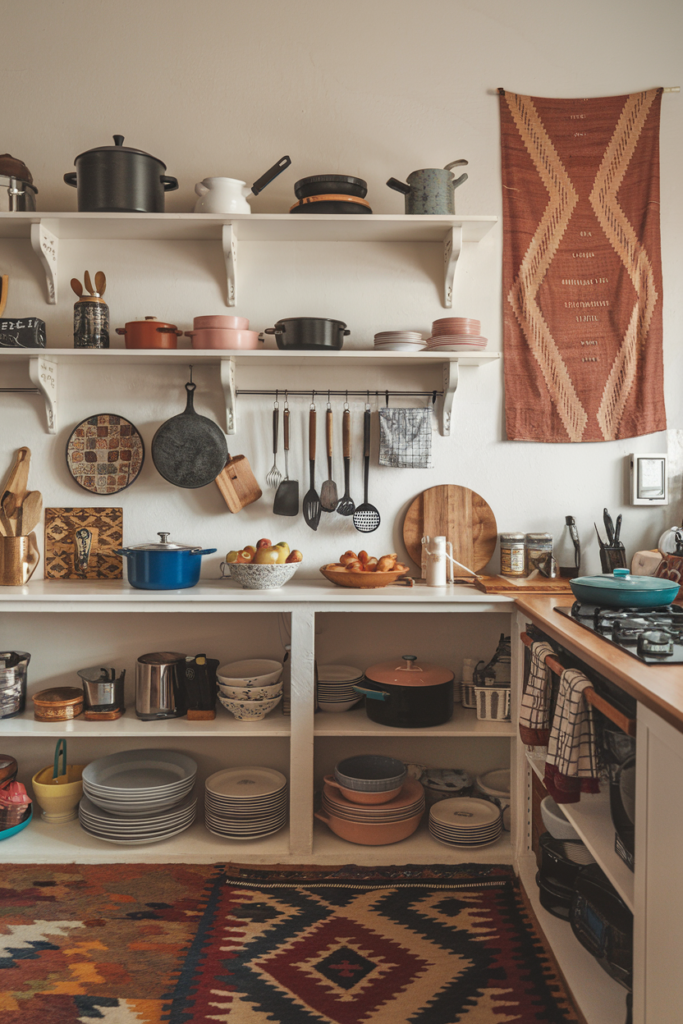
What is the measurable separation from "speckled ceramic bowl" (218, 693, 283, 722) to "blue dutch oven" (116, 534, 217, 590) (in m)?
0.42

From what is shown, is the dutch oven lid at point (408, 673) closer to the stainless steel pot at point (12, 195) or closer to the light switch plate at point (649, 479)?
the light switch plate at point (649, 479)

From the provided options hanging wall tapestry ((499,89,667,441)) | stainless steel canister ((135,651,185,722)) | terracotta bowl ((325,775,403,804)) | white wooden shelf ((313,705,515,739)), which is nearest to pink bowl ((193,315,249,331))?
hanging wall tapestry ((499,89,667,441))

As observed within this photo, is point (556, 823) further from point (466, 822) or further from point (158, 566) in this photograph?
point (158, 566)

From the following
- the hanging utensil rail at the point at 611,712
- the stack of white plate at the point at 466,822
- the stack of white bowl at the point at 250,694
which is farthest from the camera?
the stack of white bowl at the point at 250,694

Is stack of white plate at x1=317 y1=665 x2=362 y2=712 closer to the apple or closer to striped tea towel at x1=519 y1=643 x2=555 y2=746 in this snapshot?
the apple

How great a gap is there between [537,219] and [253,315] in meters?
1.12

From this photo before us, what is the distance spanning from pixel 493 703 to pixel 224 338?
1556 mm

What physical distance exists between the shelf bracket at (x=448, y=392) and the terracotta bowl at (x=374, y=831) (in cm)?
138

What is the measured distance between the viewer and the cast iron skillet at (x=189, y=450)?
8.84 ft

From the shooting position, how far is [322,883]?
7.39ft

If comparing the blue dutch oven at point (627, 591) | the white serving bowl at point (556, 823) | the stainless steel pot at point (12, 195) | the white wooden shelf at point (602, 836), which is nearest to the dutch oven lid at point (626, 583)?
the blue dutch oven at point (627, 591)

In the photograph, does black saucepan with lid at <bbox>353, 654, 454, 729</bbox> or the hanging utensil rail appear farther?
black saucepan with lid at <bbox>353, 654, 454, 729</bbox>

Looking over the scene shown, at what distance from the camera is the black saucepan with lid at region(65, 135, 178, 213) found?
246cm

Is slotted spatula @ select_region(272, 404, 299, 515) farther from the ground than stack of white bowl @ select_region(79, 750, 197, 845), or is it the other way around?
slotted spatula @ select_region(272, 404, 299, 515)
